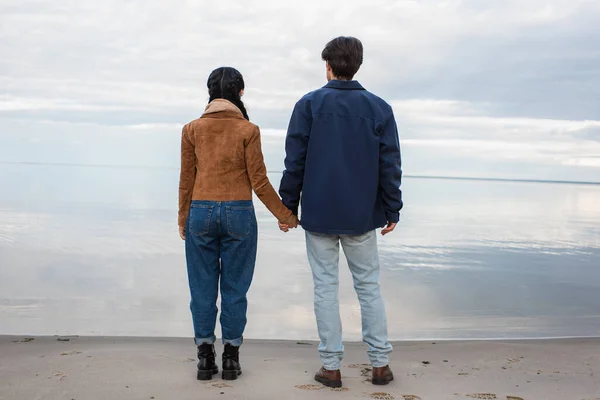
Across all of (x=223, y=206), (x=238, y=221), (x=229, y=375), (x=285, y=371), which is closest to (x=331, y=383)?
(x=285, y=371)

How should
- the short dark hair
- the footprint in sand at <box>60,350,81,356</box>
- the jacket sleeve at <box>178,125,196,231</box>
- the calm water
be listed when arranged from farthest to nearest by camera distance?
the calm water < the footprint in sand at <box>60,350,81,356</box> < the jacket sleeve at <box>178,125,196,231</box> < the short dark hair

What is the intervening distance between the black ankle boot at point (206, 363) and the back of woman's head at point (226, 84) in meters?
1.42

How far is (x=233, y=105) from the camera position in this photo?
12.1ft

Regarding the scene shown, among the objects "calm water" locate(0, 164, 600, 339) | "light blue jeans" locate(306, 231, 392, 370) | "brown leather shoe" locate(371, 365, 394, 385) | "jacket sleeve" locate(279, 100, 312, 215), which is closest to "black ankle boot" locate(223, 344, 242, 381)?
"light blue jeans" locate(306, 231, 392, 370)

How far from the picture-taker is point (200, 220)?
364 cm

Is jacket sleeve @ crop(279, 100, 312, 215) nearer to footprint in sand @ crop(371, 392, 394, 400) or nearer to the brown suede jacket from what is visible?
the brown suede jacket

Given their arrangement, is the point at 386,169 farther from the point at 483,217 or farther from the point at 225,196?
the point at 483,217

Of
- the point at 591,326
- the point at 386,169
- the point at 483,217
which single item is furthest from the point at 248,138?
the point at 483,217

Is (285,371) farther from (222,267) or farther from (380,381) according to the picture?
(222,267)

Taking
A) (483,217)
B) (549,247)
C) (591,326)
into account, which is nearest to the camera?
(591,326)

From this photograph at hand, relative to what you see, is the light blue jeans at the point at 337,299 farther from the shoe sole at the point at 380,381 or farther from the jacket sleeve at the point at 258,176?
the jacket sleeve at the point at 258,176

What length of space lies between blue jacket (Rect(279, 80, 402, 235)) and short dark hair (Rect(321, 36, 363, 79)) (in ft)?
0.28

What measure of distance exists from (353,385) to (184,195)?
4.88ft

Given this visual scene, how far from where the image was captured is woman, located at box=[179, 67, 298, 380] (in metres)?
3.65
